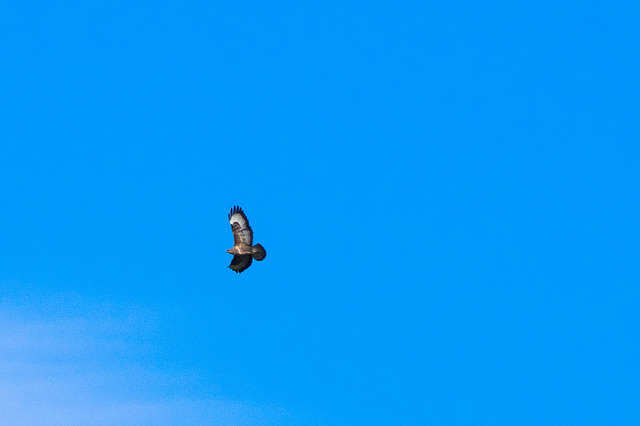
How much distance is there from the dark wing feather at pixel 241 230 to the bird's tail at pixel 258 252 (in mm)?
429

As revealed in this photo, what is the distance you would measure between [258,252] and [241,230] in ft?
4.86

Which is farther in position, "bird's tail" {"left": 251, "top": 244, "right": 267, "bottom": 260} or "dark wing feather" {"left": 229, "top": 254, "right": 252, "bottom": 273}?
"dark wing feather" {"left": 229, "top": 254, "right": 252, "bottom": 273}

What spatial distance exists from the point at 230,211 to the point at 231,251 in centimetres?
221

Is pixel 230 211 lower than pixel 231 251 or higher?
higher

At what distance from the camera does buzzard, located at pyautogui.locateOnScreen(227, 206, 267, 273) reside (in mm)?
33625

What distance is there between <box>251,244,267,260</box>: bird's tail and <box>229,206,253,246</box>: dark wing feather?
1.41ft

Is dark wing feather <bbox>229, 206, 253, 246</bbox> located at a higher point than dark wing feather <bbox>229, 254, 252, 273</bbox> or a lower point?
higher

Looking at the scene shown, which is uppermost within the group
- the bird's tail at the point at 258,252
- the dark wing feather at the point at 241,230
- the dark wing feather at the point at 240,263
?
the dark wing feather at the point at 241,230

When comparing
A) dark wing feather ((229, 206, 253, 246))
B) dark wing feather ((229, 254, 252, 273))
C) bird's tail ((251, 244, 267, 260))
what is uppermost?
dark wing feather ((229, 206, 253, 246))

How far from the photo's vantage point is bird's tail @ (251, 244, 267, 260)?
33.6 metres

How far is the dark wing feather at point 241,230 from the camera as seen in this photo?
3384cm

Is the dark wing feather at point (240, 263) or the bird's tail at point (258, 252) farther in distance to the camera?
the dark wing feather at point (240, 263)

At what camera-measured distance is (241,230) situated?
111 feet

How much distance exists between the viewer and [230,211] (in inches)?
1353
